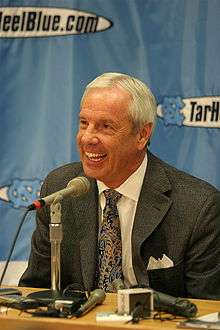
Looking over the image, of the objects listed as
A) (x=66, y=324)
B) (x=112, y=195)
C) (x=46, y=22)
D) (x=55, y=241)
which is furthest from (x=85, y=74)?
(x=66, y=324)

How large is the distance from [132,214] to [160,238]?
161 millimetres

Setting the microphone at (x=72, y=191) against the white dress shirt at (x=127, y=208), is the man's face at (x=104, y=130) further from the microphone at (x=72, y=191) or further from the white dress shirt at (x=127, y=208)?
the microphone at (x=72, y=191)

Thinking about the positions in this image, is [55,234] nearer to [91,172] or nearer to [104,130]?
[91,172]

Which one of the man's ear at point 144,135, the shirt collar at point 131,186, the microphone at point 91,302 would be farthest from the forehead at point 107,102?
the microphone at point 91,302

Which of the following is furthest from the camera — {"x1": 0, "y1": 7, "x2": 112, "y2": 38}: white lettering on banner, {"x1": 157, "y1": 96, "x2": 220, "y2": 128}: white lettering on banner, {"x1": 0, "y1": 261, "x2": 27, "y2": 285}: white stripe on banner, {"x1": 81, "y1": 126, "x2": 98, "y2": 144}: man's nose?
{"x1": 0, "y1": 261, "x2": 27, "y2": 285}: white stripe on banner

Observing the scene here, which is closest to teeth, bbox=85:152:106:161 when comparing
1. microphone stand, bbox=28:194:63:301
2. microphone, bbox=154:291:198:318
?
microphone stand, bbox=28:194:63:301

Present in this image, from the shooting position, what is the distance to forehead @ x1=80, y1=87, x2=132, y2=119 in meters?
2.96

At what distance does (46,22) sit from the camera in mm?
4098

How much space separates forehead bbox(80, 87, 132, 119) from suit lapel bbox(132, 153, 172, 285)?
12.2 inches

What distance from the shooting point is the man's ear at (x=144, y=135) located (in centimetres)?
309

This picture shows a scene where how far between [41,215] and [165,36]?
1.29 m

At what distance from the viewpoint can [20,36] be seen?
4129 mm

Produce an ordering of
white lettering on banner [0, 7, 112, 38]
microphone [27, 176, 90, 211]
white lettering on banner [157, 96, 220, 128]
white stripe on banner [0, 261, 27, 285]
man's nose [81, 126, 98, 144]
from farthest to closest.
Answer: white stripe on banner [0, 261, 27, 285] < white lettering on banner [0, 7, 112, 38] < white lettering on banner [157, 96, 220, 128] < man's nose [81, 126, 98, 144] < microphone [27, 176, 90, 211]

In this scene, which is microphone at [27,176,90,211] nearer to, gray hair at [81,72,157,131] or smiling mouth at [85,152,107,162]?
smiling mouth at [85,152,107,162]
